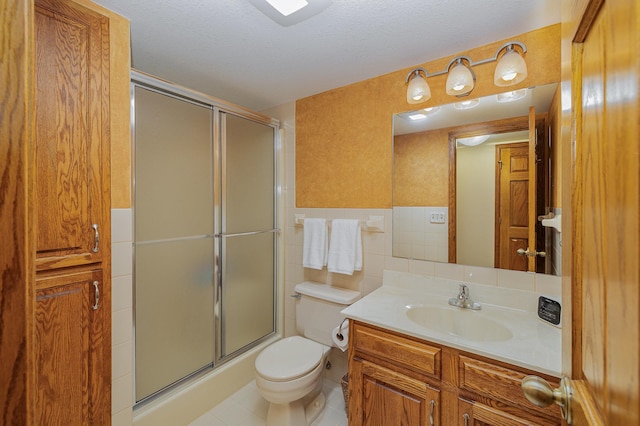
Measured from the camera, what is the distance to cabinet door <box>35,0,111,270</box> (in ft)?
3.52

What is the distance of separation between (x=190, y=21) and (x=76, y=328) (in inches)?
59.1

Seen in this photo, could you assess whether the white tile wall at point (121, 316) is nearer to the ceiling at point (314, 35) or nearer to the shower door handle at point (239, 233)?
the shower door handle at point (239, 233)

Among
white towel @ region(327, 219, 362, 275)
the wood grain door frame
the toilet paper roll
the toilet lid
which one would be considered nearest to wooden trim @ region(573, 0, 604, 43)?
the wood grain door frame

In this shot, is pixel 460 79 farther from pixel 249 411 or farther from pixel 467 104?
pixel 249 411

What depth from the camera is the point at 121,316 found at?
1335mm

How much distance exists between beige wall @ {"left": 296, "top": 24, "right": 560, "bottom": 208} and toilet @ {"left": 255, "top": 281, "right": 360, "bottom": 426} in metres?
0.68

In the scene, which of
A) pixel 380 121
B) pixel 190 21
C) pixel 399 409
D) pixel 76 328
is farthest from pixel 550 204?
pixel 76 328

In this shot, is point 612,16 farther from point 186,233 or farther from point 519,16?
point 186,233

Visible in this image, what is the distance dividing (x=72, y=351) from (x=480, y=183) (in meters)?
2.14

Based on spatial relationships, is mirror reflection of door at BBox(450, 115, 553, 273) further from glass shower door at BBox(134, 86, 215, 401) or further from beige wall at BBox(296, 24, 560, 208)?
glass shower door at BBox(134, 86, 215, 401)

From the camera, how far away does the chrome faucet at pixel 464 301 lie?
57.7 inches

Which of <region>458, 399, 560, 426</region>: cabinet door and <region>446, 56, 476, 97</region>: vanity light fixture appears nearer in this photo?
<region>458, 399, 560, 426</region>: cabinet door

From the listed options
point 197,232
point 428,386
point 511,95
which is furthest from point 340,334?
point 511,95

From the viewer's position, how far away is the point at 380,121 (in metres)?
1.89
